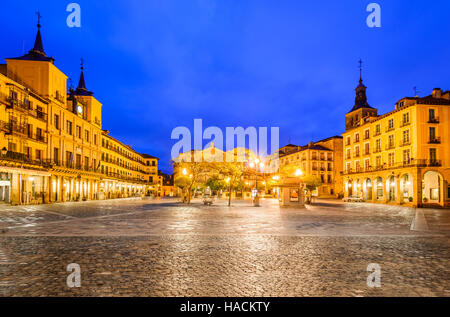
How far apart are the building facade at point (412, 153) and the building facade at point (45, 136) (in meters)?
42.9

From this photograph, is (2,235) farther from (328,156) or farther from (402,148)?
(328,156)

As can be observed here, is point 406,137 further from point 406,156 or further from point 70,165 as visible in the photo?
point 70,165

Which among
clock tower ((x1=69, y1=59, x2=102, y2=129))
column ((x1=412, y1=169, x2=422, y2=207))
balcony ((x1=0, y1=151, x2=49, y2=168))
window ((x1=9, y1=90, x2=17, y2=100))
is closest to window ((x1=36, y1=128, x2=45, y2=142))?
balcony ((x1=0, y1=151, x2=49, y2=168))

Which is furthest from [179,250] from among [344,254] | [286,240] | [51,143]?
[51,143]

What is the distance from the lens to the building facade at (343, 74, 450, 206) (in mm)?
37156

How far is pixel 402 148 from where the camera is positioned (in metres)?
40.3

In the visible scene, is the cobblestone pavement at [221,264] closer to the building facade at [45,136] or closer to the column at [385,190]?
the building facade at [45,136]

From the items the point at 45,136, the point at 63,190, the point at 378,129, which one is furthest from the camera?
the point at 378,129

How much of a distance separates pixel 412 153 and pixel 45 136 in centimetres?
4411

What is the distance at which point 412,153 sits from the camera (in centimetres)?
3825

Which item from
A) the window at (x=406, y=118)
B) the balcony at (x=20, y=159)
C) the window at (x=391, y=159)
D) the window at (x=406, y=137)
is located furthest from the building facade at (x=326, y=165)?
the balcony at (x=20, y=159)

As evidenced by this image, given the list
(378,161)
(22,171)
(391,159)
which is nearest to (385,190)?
(391,159)

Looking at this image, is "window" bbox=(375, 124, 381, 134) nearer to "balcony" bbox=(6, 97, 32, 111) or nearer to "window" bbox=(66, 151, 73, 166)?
"window" bbox=(66, 151, 73, 166)

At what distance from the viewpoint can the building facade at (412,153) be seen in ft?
122
